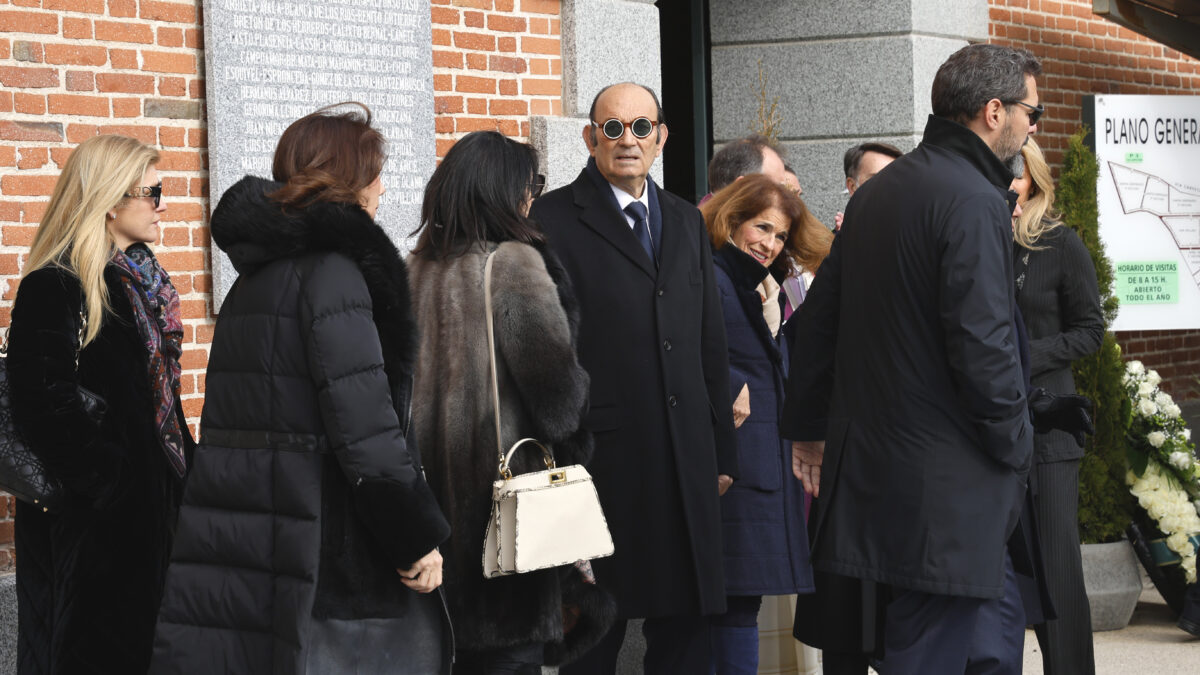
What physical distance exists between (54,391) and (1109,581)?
475 centimetres

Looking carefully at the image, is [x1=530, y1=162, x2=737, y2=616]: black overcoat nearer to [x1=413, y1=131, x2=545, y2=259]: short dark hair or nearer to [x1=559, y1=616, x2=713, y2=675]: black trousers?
[x1=559, y1=616, x2=713, y2=675]: black trousers

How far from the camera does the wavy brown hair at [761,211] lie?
5.13m

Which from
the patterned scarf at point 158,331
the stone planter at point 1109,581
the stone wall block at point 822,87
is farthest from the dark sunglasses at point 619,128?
the stone wall block at point 822,87

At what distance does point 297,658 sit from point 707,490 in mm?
1613

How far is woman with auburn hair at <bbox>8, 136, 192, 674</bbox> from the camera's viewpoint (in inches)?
156

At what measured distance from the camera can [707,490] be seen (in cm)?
448

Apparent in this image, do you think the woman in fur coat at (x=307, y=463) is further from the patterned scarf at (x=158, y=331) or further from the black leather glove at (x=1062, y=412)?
the black leather glove at (x=1062, y=412)

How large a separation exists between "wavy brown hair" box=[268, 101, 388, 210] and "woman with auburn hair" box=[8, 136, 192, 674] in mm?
916

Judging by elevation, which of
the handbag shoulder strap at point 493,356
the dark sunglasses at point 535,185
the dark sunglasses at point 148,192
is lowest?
the handbag shoulder strap at point 493,356

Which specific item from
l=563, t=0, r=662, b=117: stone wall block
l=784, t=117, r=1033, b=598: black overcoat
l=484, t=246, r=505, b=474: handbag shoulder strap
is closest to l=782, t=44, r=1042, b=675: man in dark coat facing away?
l=784, t=117, r=1033, b=598: black overcoat

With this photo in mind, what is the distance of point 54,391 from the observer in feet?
12.9

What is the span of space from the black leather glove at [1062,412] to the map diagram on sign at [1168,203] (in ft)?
17.5

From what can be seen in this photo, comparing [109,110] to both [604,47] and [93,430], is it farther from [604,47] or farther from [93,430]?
[604,47]

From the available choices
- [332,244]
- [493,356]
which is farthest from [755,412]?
[332,244]
